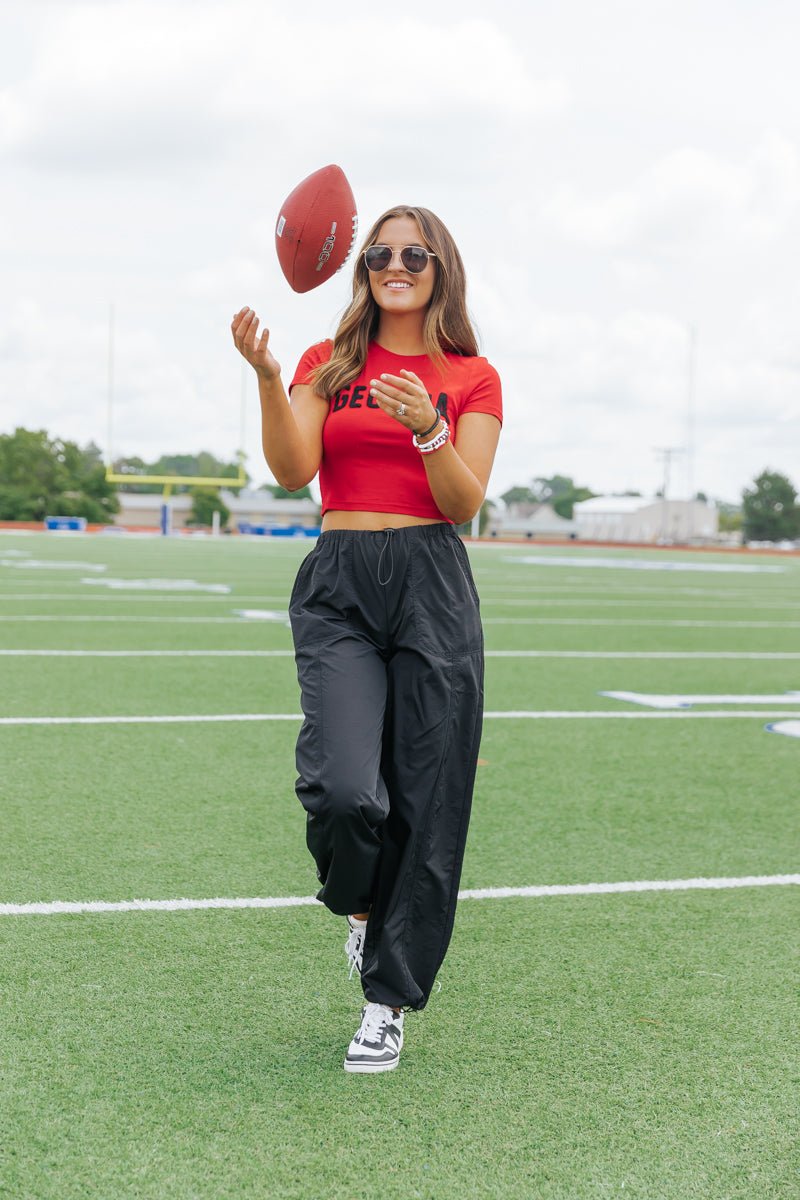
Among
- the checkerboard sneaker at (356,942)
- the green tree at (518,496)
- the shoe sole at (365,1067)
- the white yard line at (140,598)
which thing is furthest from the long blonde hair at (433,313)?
the green tree at (518,496)

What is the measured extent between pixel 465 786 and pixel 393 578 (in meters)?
0.52

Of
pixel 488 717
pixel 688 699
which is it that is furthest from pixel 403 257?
pixel 688 699

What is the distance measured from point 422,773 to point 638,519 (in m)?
113

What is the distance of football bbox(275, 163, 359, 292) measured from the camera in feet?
10.9

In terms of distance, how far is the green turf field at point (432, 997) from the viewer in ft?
8.11

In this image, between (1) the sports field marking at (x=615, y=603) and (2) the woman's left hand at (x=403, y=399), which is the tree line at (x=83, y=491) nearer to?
(1) the sports field marking at (x=615, y=603)

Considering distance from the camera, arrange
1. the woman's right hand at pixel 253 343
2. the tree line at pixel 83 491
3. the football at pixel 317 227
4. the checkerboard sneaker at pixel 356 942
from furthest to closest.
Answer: the tree line at pixel 83 491, the football at pixel 317 227, the checkerboard sneaker at pixel 356 942, the woman's right hand at pixel 253 343

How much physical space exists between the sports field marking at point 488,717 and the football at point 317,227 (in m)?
3.99

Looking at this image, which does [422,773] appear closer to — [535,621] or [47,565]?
[535,621]

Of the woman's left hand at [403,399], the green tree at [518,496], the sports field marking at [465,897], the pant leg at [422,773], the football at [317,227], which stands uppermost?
the green tree at [518,496]

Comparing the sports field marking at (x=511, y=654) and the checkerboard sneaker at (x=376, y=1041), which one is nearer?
the checkerboard sneaker at (x=376, y=1041)

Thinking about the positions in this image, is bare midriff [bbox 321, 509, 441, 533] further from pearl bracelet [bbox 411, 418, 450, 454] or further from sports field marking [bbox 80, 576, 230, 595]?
sports field marking [bbox 80, 576, 230, 595]

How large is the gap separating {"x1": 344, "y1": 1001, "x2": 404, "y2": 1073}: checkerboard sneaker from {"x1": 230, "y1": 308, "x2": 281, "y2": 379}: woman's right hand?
4.71 feet

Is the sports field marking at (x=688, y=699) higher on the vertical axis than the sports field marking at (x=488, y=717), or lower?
higher
